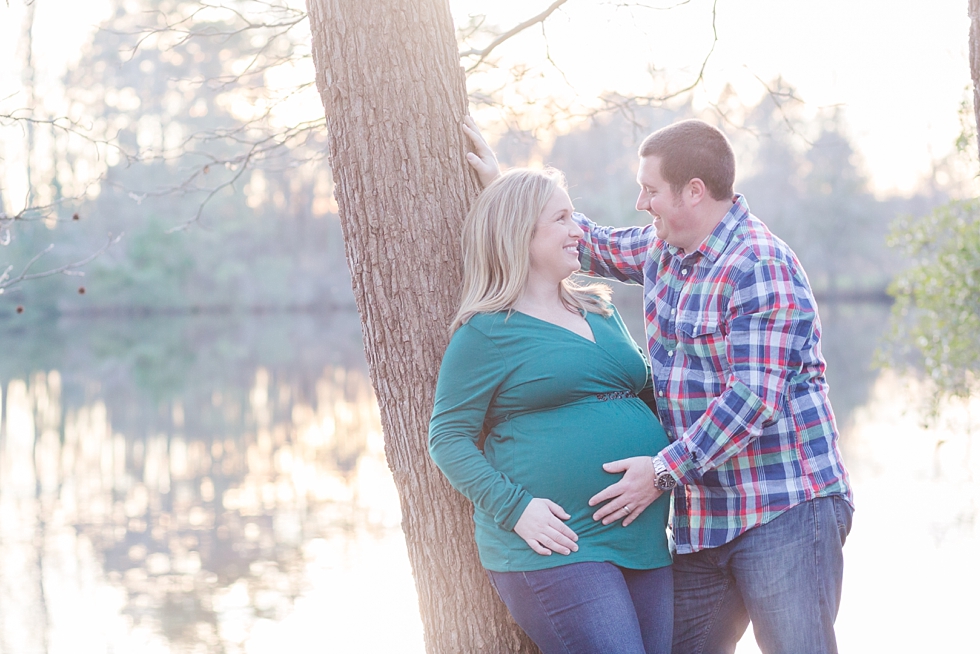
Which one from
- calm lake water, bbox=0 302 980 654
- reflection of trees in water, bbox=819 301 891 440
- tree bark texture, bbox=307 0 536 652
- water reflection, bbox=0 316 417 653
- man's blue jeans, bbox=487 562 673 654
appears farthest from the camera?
reflection of trees in water, bbox=819 301 891 440

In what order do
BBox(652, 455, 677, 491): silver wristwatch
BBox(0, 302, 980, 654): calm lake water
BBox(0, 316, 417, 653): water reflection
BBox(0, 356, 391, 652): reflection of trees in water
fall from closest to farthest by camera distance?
BBox(652, 455, 677, 491): silver wristwatch
BBox(0, 302, 980, 654): calm lake water
BBox(0, 316, 417, 653): water reflection
BBox(0, 356, 391, 652): reflection of trees in water

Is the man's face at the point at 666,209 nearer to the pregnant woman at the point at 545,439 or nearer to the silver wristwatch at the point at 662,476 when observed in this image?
the pregnant woman at the point at 545,439

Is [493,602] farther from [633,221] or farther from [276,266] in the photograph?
[276,266]

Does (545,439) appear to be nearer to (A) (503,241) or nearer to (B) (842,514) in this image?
(A) (503,241)

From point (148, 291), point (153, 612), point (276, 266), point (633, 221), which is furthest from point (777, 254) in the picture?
point (276, 266)

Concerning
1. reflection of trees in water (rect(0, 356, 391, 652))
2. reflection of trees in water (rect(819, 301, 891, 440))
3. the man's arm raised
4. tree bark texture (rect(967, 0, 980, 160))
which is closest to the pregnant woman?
the man's arm raised

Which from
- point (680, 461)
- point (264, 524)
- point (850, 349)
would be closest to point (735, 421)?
point (680, 461)

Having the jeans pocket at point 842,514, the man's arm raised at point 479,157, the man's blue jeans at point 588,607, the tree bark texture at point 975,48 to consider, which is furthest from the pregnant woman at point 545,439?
the tree bark texture at point 975,48

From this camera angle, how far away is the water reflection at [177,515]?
6957mm

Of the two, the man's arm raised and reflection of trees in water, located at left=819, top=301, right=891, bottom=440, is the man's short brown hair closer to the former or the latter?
the man's arm raised

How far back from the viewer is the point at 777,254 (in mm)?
2379

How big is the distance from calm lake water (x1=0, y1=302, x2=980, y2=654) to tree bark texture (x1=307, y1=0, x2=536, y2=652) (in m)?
3.83

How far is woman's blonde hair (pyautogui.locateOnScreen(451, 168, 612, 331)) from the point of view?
2.43 metres

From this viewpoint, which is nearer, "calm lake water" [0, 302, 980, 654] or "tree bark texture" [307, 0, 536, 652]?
"tree bark texture" [307, 0, 536, 652]
